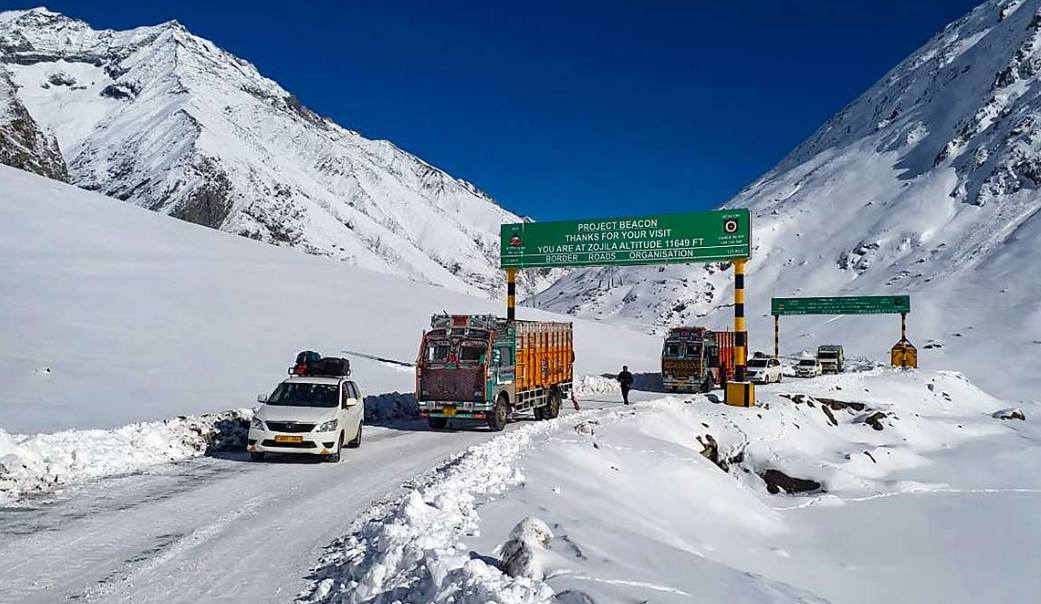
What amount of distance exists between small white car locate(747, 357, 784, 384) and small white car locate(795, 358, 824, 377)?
9.52 meters

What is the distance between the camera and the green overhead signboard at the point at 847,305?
61.7m

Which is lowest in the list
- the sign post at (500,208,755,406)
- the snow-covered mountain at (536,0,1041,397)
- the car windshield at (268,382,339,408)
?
the car windshield at (268,382,339,408)

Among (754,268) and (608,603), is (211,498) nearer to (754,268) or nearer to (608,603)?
(608,603)

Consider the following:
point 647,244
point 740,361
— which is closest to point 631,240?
point 647,244

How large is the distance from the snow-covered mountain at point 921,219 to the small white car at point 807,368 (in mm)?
32355

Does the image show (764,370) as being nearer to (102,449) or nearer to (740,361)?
(740,361)

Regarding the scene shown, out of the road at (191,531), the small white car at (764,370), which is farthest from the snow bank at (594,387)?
the road at (191,531)

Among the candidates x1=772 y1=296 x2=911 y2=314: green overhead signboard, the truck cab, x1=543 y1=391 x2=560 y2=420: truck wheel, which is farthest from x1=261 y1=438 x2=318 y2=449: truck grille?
the truck cab

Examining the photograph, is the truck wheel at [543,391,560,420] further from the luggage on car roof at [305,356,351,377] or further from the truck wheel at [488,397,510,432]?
the luggage on car roof at [305,356,351,377]

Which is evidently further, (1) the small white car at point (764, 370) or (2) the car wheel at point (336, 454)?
(1) the small white car at point (764, 370)

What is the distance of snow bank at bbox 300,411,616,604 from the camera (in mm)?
6977

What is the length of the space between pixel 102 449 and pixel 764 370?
40820mm

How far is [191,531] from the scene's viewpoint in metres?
10.7

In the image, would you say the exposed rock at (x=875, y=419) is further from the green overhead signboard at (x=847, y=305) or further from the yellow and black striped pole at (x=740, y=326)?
the green overhead signboard at (x=847, y=305)
